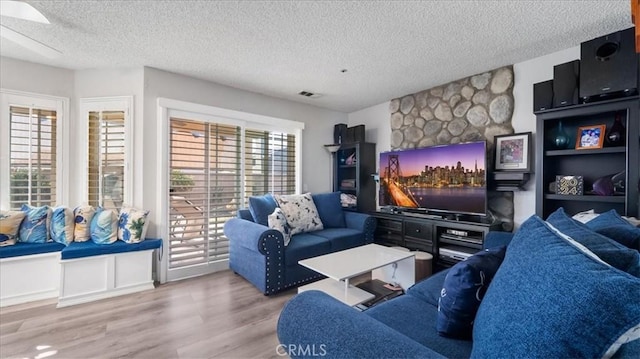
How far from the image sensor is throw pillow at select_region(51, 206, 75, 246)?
2.53m

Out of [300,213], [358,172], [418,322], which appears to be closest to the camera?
[418,322]

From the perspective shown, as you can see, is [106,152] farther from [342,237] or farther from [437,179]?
[437,179]

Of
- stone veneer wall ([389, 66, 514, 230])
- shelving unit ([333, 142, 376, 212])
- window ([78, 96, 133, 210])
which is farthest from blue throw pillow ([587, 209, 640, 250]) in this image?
window ([78, 96, 133, 210])

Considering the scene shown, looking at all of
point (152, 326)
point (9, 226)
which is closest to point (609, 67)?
point (152, 326)

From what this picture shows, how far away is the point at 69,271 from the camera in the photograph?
2.37 m

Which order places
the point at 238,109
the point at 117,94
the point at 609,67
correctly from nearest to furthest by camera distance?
the point at 609,67, the point at 117,94, the point at 238,109

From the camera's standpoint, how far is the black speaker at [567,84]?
7.25 ft

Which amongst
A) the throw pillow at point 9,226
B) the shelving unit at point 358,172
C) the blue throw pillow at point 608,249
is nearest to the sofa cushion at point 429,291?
the blue throw pillow at point 608,249

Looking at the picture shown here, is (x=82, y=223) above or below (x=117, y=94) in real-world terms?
below

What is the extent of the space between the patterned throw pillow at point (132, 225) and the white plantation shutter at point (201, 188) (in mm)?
326

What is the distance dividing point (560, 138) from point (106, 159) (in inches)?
177

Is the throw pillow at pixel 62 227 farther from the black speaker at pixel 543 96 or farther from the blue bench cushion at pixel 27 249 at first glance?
the black speaker at pixel 543 96

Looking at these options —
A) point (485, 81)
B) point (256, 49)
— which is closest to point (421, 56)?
point (485, 81)

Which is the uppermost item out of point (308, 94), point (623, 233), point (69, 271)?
point (308, 94)
